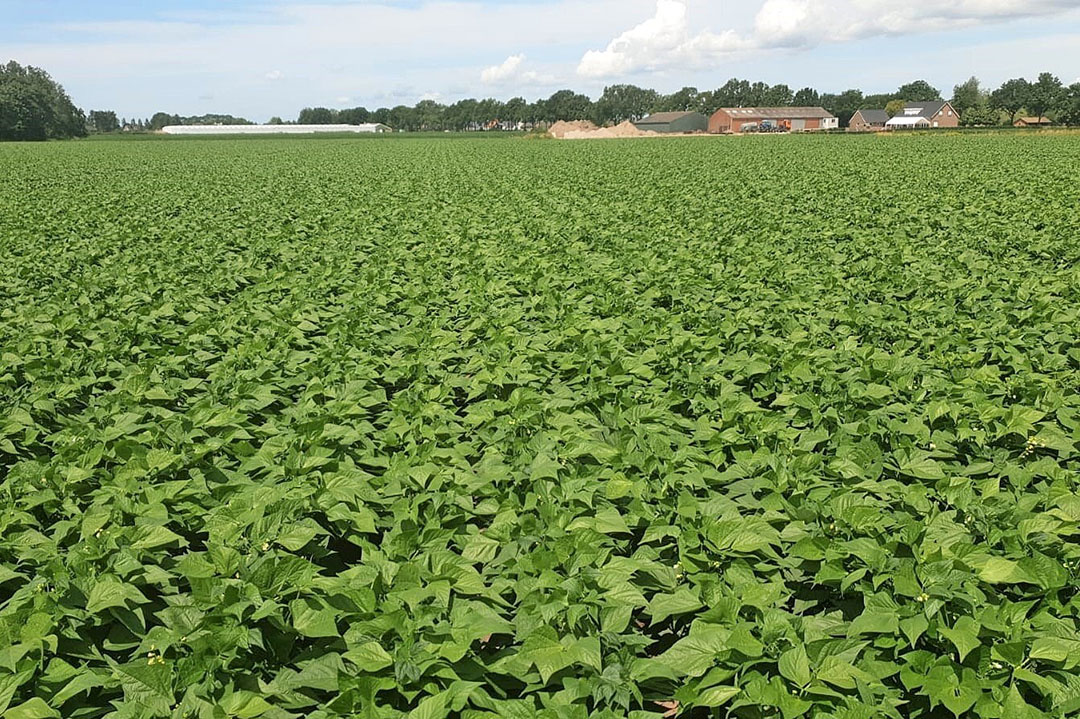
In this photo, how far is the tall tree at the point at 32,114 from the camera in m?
89.8

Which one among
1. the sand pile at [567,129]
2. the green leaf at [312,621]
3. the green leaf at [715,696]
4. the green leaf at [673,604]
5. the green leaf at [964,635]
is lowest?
the green leaf at [715,696]

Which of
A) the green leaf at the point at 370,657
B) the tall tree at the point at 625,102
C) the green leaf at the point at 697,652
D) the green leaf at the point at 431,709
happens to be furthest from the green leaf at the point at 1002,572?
the tall tree at the point at 625,102

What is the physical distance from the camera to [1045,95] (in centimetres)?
10831

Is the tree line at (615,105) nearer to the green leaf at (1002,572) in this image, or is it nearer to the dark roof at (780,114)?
the dark roof at (780,114)

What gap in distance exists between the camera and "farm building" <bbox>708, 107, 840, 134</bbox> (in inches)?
4535

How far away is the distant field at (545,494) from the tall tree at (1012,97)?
12495cm

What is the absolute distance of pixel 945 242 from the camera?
447 inches

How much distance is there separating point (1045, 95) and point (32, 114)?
449ft

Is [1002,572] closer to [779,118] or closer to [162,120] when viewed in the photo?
[779,118]

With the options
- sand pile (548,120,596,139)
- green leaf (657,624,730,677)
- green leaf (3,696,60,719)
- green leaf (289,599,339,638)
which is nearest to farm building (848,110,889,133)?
sand pile (548,120,596,139)

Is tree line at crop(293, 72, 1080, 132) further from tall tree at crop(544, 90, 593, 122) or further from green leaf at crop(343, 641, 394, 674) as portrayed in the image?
green leaf at crop(343, 641, 394, 674)

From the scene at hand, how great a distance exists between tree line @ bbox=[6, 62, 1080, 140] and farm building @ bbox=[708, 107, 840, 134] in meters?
17.8

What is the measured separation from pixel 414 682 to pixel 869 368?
412 centimetres

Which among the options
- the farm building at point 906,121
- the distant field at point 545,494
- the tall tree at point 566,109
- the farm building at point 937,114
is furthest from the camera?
the tall tree at point 566,109
